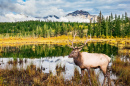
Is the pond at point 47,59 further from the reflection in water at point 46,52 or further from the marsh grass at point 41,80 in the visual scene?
the marsh grass at point 41,80

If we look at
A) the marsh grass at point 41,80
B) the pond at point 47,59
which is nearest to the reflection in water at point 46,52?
the pond at point 47,59

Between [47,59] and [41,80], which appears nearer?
[41,80]

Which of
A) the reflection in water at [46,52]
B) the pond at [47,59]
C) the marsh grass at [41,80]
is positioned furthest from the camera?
the reflection in water at [46,52]

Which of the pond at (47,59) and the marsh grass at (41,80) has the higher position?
the marsh grass at (41,80)

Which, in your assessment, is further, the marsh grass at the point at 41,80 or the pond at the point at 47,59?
the pond at the point at 47,59

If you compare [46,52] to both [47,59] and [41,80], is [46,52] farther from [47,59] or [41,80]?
[41,80]

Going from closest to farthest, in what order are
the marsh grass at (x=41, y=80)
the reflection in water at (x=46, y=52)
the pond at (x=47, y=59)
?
the marsh grass at (x=41, y=80), the pond at (x=47, y=59), the reflection in water at (x=46, y=52)

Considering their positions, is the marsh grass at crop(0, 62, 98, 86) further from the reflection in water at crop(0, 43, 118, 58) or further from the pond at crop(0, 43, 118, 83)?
the reflection in water at crop(0, 43, 118, 58)

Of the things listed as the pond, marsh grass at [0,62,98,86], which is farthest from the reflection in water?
marsh grass at [0,62,98,86]

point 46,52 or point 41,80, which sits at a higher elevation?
point 41,80

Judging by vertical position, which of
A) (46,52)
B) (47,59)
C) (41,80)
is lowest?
(46,52)

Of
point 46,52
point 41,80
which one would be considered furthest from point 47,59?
point 41,80

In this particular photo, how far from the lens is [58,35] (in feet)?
390

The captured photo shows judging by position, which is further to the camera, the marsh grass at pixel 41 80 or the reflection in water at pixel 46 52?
the reflection in water at pixel 46 52
